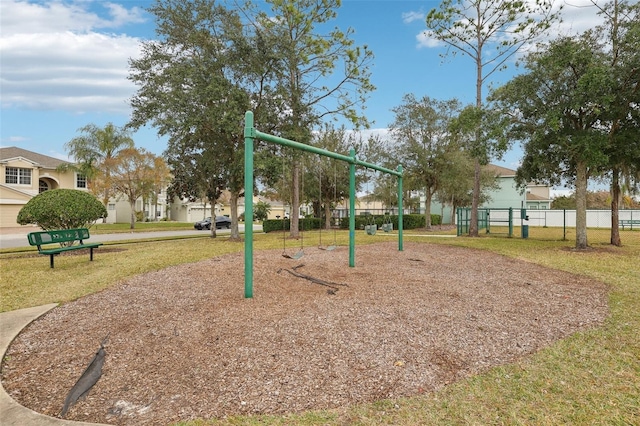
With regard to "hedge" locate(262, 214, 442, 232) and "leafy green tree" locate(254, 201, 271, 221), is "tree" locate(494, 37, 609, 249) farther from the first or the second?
"leafy green tree" locate(254, 201, 271, 221)

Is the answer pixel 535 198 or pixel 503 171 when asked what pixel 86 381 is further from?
pixel 535 198

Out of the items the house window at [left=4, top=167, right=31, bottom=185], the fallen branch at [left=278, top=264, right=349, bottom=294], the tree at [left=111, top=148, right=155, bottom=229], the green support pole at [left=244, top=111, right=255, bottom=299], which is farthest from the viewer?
the house window at [left=4, top=167, right=31, bottom=185]

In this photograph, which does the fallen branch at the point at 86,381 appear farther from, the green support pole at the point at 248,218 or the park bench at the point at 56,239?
the park bench at the point at 56,239

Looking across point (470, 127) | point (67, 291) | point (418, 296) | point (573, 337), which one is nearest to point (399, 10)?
point (470, 127)

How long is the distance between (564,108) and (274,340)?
1292 centimetres

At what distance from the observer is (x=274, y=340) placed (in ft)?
12.3

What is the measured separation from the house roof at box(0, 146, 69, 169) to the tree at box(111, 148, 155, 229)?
35.7 feet

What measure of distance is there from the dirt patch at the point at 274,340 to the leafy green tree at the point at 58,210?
22.3 feet

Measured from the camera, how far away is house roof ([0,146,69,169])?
3434cm

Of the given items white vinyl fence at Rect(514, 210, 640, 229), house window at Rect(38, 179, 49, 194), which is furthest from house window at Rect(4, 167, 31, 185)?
white vinyl fence at Rect(514, 210, 640, 229)

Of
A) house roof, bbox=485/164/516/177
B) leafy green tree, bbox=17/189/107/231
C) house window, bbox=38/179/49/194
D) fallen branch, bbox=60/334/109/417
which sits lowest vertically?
fallen branch, bbox=60/334/109/417

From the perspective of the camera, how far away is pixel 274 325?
4.14 m

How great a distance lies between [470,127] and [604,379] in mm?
12392

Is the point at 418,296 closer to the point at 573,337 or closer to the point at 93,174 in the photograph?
the point at 573,337
